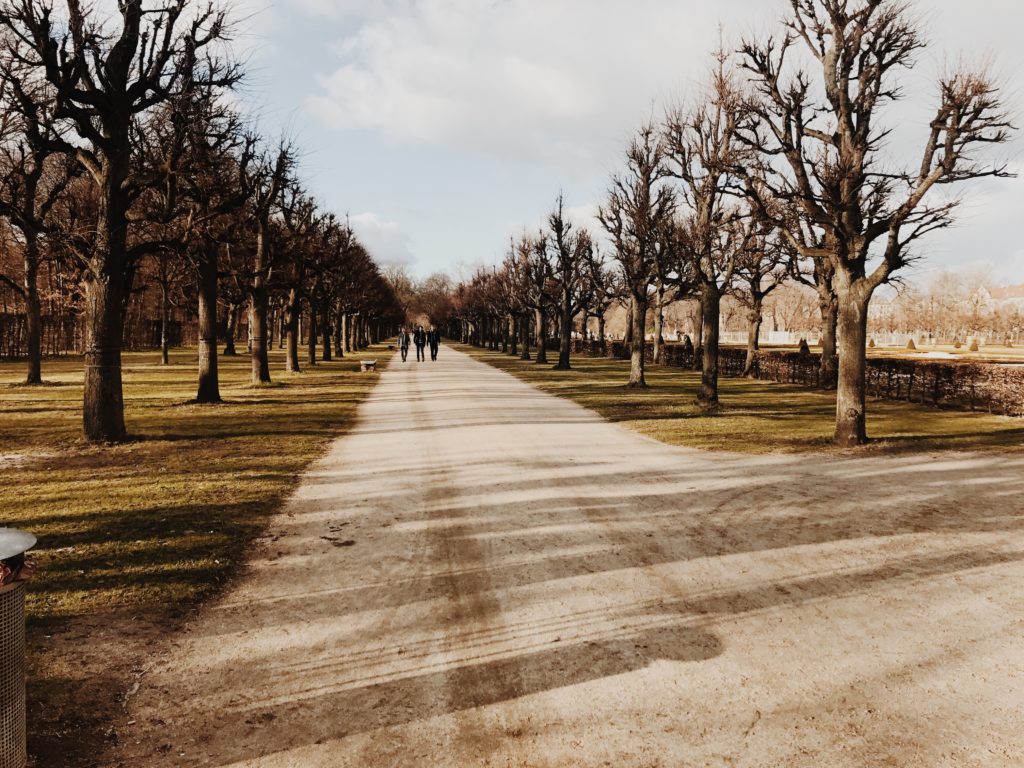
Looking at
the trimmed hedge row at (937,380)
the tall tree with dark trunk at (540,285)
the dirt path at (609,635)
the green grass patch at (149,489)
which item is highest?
the tall tree with dark trunk at (540,285)

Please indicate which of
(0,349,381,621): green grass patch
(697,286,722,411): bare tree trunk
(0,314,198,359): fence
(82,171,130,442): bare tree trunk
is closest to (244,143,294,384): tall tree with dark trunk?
(0,349,381,621): green grass patch

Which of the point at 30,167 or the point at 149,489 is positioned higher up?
the point at 30,167

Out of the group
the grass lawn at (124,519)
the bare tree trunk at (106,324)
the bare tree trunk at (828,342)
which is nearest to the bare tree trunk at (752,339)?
the bare tree trunk at (828,342)

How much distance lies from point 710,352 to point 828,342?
9.67 m

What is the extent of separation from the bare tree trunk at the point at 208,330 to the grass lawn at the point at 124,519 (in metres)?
1.13

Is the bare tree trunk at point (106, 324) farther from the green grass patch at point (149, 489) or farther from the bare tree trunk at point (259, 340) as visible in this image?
the bare tree trunk at point (259, 340)

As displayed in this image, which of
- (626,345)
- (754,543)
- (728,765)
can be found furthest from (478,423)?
(626,345)

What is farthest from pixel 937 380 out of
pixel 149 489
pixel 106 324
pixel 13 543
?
pixel 13 543

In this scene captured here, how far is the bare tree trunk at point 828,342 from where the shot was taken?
24.7 metres

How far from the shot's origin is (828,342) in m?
25.2

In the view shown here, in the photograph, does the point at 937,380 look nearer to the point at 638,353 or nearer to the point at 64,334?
the point at 638,353

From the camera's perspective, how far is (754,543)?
6270mm

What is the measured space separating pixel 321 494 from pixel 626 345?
43.9m

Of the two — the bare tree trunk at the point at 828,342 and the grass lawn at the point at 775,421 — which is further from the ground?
the bare tree trunk at the point at 828,342
